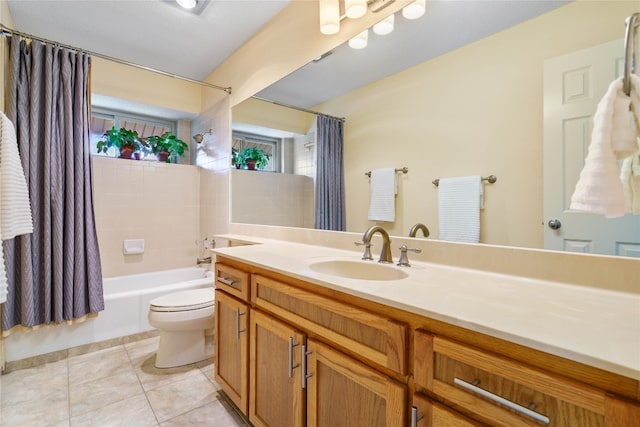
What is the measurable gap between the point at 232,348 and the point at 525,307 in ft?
4.20

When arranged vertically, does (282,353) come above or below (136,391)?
above

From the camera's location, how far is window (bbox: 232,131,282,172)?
227 cm

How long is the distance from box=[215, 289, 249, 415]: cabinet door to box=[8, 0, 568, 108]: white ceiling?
1293 millimetres

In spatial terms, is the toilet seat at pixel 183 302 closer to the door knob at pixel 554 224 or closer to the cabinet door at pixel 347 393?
the cabinet door at pixel 347 393

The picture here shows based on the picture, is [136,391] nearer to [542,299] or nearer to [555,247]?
[542,299]

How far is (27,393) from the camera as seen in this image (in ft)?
5.57

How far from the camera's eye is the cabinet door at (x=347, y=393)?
80cm

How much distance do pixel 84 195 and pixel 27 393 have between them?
4.06ft

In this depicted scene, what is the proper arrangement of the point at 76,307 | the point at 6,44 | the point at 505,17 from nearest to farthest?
the point at 505,17 < the point at 6,44 < the point at 76,307

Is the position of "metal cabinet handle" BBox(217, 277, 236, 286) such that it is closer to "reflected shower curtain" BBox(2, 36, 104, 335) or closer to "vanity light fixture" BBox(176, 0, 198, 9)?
"reflected shower curtain" BBox(2, 36, 104, 335)

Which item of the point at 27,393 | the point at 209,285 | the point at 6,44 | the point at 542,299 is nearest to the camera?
the point at 542,299

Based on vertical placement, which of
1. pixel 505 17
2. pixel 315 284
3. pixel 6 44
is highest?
pixel 6 44

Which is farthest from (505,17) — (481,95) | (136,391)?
(136,391)

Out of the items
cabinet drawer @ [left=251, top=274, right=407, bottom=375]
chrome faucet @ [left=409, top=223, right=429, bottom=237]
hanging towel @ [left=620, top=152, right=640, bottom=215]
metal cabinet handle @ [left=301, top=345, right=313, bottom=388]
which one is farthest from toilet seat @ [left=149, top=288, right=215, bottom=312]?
hanging towel @ [left=620, top=152, right=640, bottom=215]
